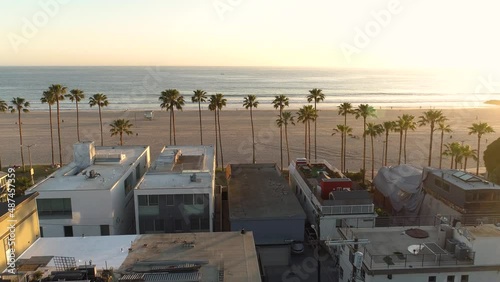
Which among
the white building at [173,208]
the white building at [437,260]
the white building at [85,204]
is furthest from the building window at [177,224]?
the white building at [437,260]

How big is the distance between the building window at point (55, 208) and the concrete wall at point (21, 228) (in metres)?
6.16

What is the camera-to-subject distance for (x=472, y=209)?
101ft

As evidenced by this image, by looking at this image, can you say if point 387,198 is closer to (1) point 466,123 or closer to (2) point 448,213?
(2) point 448,213

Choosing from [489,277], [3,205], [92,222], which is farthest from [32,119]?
[489,277]

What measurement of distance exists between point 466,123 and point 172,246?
9330 centimetres

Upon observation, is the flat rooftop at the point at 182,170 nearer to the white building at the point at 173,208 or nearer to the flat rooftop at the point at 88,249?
the white building at the point at 173,208

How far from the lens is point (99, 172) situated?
34906mm

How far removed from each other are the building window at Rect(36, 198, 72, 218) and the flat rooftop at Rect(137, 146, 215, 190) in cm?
549

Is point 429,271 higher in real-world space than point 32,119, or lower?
lower

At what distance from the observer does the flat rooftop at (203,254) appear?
19.2 m

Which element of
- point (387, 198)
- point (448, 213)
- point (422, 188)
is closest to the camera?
point (448, 213)

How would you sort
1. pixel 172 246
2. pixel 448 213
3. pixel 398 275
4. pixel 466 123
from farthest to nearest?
1. pixel 466 123
2. pixel 448 213
3. pixel 172 246
4. pixel 398 275

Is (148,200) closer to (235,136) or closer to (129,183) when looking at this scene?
(129,183)

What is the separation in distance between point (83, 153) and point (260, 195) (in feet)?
56.6
